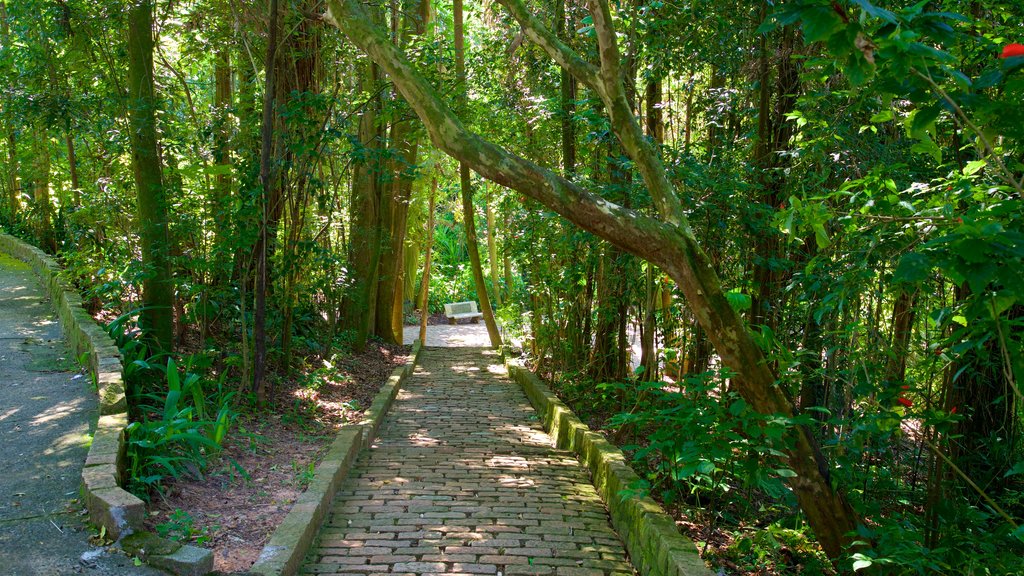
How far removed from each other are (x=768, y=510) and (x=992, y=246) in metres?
4.35

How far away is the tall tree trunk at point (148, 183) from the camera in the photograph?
7.93 metres

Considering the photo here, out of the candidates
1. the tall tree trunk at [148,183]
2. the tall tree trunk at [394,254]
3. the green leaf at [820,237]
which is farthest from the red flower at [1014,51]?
the tall tree trunk at [394,254]

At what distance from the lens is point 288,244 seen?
9203mm

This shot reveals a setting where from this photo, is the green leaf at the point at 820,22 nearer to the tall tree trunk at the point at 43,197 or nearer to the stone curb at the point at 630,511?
the stone curb at the point at 630,511

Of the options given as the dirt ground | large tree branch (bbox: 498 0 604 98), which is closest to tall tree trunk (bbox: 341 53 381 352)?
the dirt ground

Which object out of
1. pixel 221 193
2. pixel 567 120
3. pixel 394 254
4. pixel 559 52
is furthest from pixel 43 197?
pixel 559 52

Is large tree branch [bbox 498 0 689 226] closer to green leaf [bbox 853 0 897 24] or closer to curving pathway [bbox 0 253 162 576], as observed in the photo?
green leaf [bbox 853 0 897 24]

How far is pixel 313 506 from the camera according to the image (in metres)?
5.39

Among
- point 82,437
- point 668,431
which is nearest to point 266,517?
point 82,437

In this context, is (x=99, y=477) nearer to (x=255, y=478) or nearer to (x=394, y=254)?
(x=255, y=478)

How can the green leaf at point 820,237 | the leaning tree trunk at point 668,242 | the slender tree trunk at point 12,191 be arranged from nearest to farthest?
the green leaf at point 820,237 < the leaning tree trunk at point 668,242 < the slender tree trunk at point 12,191

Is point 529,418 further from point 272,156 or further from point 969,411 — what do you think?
point 969,411

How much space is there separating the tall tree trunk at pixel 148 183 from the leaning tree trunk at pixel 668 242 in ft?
13.7

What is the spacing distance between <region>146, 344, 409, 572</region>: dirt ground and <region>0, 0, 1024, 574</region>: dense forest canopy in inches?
12.0
